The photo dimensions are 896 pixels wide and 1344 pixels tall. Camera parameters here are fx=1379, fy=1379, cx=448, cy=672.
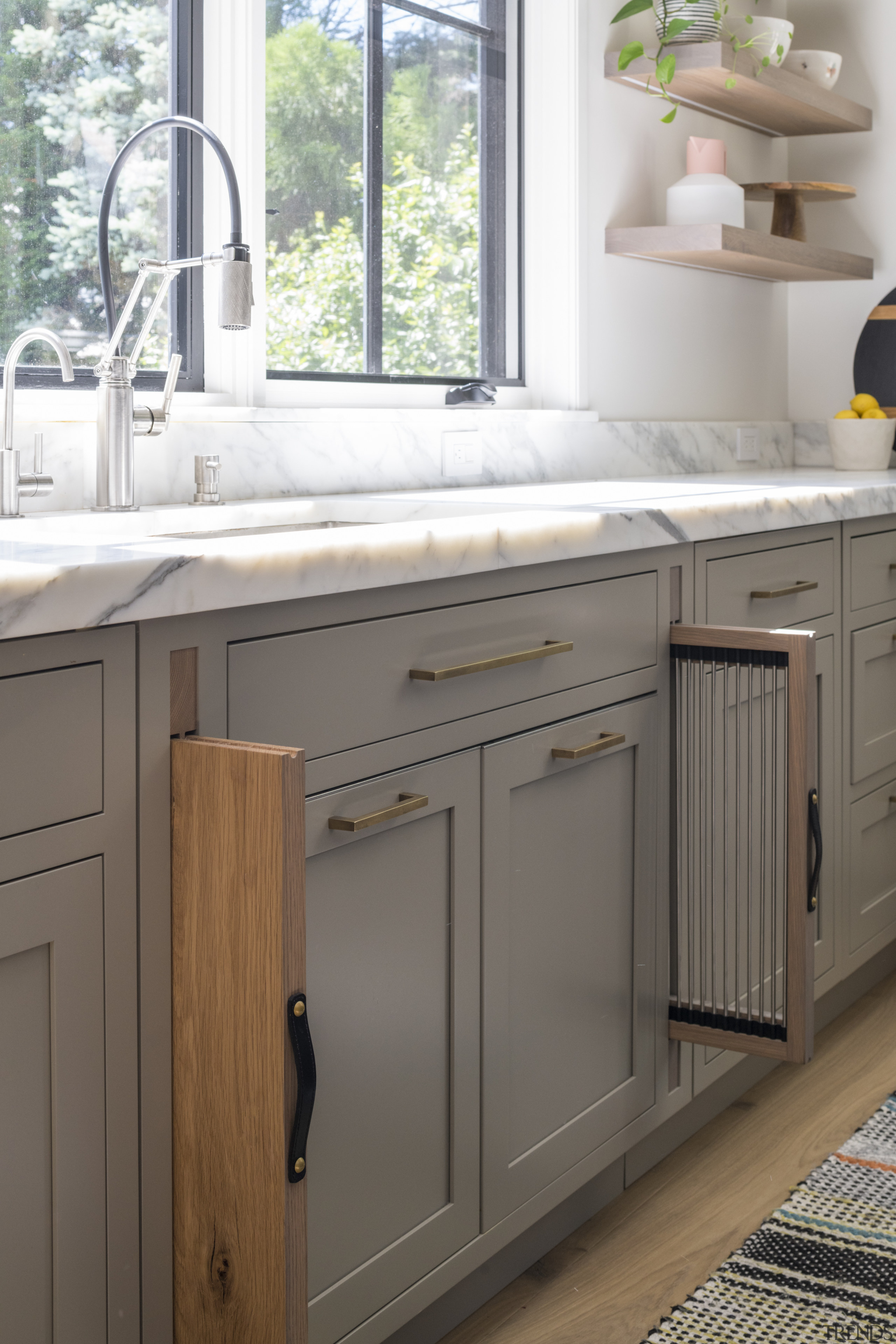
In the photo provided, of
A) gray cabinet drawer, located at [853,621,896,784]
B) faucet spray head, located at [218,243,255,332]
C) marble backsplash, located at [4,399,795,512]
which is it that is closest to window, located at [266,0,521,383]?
marble backsplash, located at [4,399,795,512]

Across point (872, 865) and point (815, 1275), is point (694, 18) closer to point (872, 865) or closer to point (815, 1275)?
point (872, 865)

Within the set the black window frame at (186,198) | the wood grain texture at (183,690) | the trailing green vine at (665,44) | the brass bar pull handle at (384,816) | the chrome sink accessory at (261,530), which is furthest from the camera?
the trailing green vine at (665,44)

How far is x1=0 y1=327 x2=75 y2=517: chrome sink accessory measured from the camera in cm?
159

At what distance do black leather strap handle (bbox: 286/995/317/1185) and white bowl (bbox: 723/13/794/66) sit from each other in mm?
2555

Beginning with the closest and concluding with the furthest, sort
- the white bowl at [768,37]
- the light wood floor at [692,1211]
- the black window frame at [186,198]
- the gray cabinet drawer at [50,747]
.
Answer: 1. the gray cabinet drawer at [50,747]
2. the light wood floor at [692,1211]
3. the black window frame at [186,198]
4. the white bowl at [768,37]

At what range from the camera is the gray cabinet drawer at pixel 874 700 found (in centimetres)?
245

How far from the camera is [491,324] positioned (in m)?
2.76

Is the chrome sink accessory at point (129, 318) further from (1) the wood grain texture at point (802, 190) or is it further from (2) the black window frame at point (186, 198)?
(1) the wood grain texture at point (802, 190)

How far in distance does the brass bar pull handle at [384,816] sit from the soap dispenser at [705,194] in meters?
1.87

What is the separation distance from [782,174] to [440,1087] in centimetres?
291

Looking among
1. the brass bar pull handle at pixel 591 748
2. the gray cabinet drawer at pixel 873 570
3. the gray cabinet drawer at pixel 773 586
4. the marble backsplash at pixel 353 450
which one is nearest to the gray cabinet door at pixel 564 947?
the brass bar pull handle at pixel 591 748

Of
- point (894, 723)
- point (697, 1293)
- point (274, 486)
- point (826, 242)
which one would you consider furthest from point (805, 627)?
point (826, 242)

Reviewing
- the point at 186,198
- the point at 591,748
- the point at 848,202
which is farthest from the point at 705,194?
the point at 591,748

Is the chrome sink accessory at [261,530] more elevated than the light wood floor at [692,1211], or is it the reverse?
the chrome sink accessory at [261,530]
